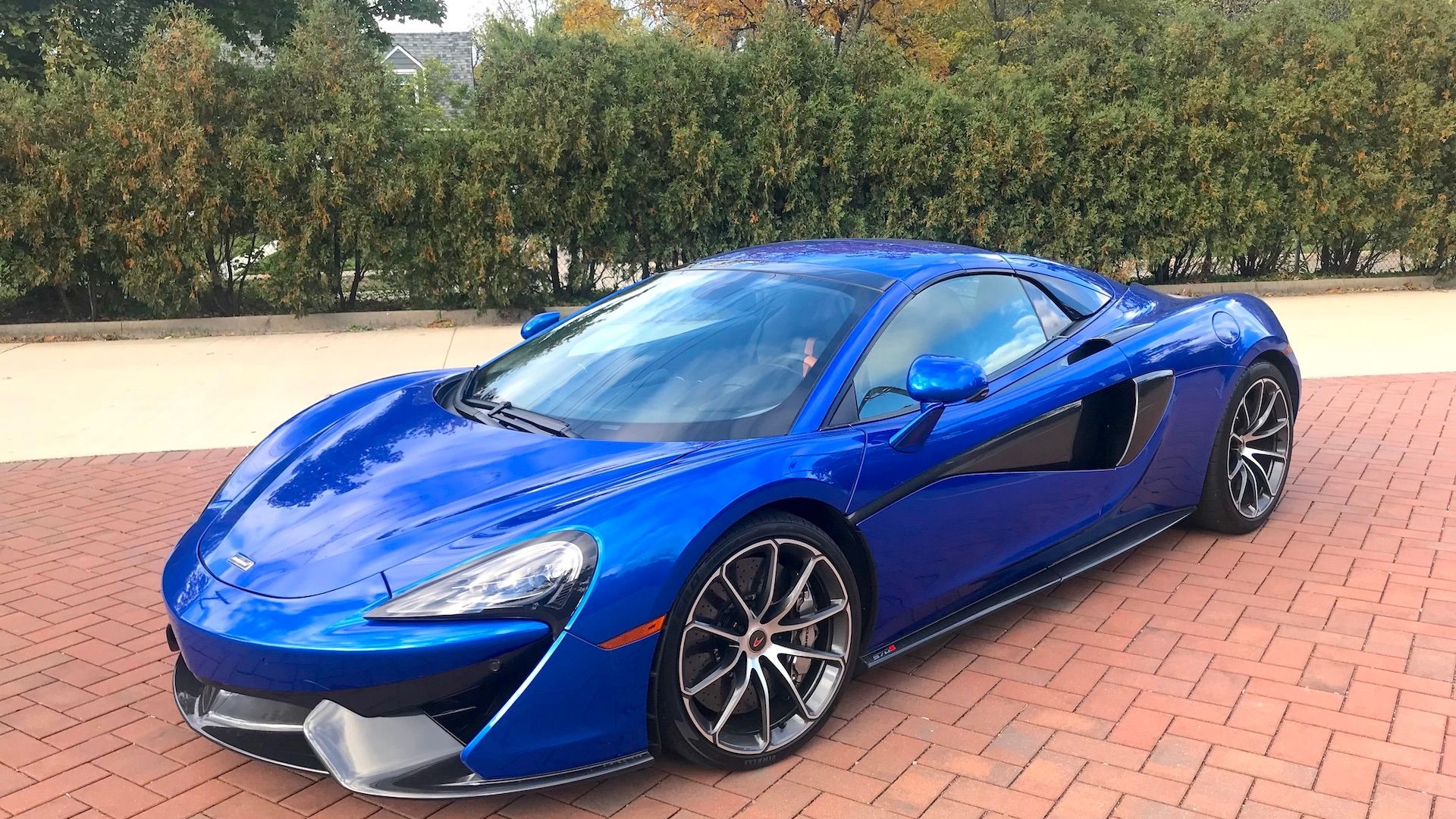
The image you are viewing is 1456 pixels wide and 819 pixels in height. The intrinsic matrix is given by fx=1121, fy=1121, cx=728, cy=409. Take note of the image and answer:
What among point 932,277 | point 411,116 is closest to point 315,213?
point 411,116

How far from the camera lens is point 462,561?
2.54 m

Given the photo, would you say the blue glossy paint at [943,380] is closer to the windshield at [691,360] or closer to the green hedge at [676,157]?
the windshield at [691,360]

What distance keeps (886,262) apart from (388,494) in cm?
180

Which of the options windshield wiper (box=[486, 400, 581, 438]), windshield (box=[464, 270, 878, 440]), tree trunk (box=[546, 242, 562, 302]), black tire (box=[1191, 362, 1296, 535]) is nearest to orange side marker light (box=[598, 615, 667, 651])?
windshield (box=[464, 270, 878, 440])

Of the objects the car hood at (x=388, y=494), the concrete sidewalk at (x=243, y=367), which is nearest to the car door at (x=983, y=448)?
the car hood at (x=388, y=494)

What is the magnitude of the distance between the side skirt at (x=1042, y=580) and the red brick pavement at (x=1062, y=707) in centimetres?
19

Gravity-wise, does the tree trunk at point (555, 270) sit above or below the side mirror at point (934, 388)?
below

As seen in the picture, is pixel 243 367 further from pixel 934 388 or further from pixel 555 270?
pixel 934 388

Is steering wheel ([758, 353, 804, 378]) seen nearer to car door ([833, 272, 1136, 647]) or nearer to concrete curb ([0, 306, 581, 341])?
car door ([833, 272, 1136, 647])

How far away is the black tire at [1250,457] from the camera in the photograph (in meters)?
4.41

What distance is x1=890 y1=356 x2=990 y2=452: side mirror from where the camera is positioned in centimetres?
308

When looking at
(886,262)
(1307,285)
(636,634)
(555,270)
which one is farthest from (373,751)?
(1307,285)

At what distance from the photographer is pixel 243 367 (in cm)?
900

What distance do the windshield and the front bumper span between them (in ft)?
3.19
